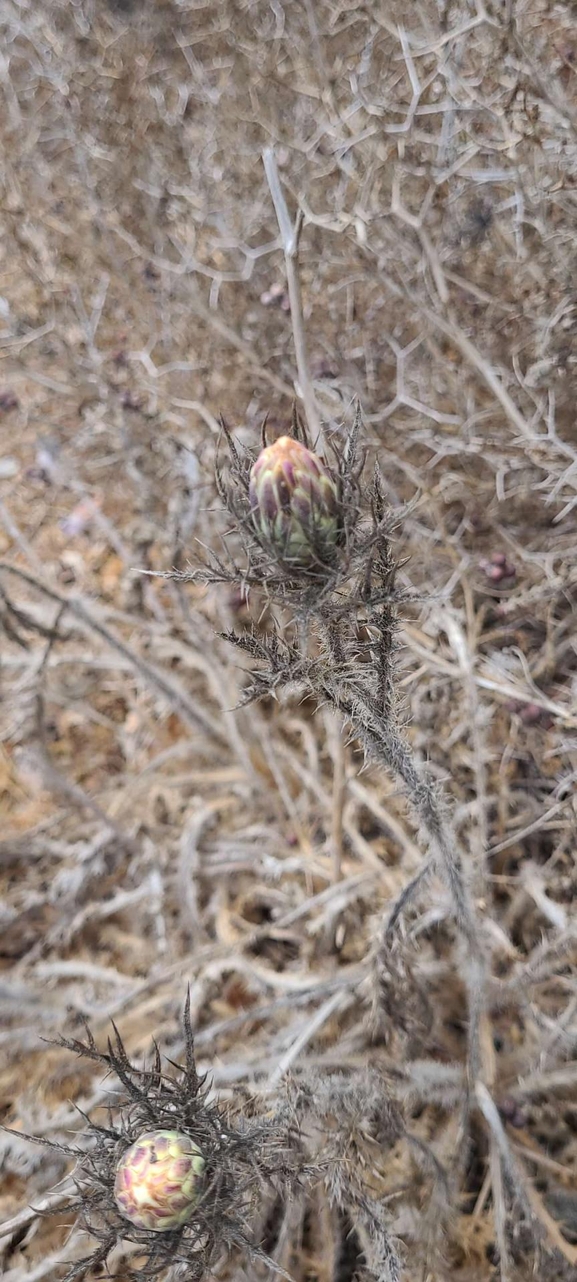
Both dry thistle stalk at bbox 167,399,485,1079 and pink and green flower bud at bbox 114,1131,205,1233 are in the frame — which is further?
pink and green flower bud at bbox 114,1131,205,1233

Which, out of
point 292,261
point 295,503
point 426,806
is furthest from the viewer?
point 292,261

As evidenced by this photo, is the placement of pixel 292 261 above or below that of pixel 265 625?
above

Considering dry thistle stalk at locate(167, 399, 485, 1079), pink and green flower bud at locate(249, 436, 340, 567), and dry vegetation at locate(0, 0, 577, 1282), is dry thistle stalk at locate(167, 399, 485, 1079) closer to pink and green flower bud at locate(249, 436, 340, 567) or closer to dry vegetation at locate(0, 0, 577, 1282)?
pink and green flower bud at locate(249, 436, 340, 567)

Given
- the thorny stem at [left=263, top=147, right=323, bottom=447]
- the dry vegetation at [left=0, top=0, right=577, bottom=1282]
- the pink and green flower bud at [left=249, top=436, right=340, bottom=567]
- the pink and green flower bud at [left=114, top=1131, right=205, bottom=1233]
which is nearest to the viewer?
the pink and green flower bud at [left=249, top=436, right=340, bottom=567]

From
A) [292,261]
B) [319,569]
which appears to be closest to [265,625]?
[292,261]

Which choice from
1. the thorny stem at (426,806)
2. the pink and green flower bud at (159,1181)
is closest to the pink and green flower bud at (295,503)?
the thorny stem at (426,806)

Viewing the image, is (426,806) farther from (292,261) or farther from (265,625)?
(265,625)

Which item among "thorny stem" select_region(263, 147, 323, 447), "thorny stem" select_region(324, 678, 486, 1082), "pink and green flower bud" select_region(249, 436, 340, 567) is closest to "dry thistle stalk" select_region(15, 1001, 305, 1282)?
"thorny stem" select_region(324, 678, 486, 1082)
